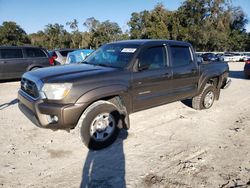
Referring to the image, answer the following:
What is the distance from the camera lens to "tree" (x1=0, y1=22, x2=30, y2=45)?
6738 centimetres

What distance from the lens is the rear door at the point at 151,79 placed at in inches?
192

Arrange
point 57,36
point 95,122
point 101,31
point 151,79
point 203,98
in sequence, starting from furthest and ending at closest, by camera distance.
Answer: point 57,36, point 101,31, point 203,98, point 151,79, point 95,122

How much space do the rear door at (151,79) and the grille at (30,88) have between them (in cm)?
173

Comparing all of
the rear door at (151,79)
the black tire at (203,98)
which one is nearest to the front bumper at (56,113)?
the rear door at (151,79)

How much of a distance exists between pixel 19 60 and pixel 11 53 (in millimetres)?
475

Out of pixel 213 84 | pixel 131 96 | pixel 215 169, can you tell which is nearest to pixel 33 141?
pixel 131 96

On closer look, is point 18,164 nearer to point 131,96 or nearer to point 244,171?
point 131,96

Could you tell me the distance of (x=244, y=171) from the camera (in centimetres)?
369

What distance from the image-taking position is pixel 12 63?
11.7 m

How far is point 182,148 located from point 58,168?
2095 millimetres

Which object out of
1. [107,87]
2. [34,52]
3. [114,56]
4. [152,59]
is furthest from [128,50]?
[34,52]

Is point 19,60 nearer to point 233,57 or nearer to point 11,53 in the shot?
point 11,53

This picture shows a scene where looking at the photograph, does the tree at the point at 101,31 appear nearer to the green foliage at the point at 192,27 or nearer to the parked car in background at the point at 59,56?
the green foliage at the point at 192,27

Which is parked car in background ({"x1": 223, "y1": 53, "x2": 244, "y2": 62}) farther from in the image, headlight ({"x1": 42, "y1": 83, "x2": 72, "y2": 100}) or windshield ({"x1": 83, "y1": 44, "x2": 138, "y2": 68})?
headlight ({"x1": 42, "y1": 83, "x2": 72, "y2": 100})
